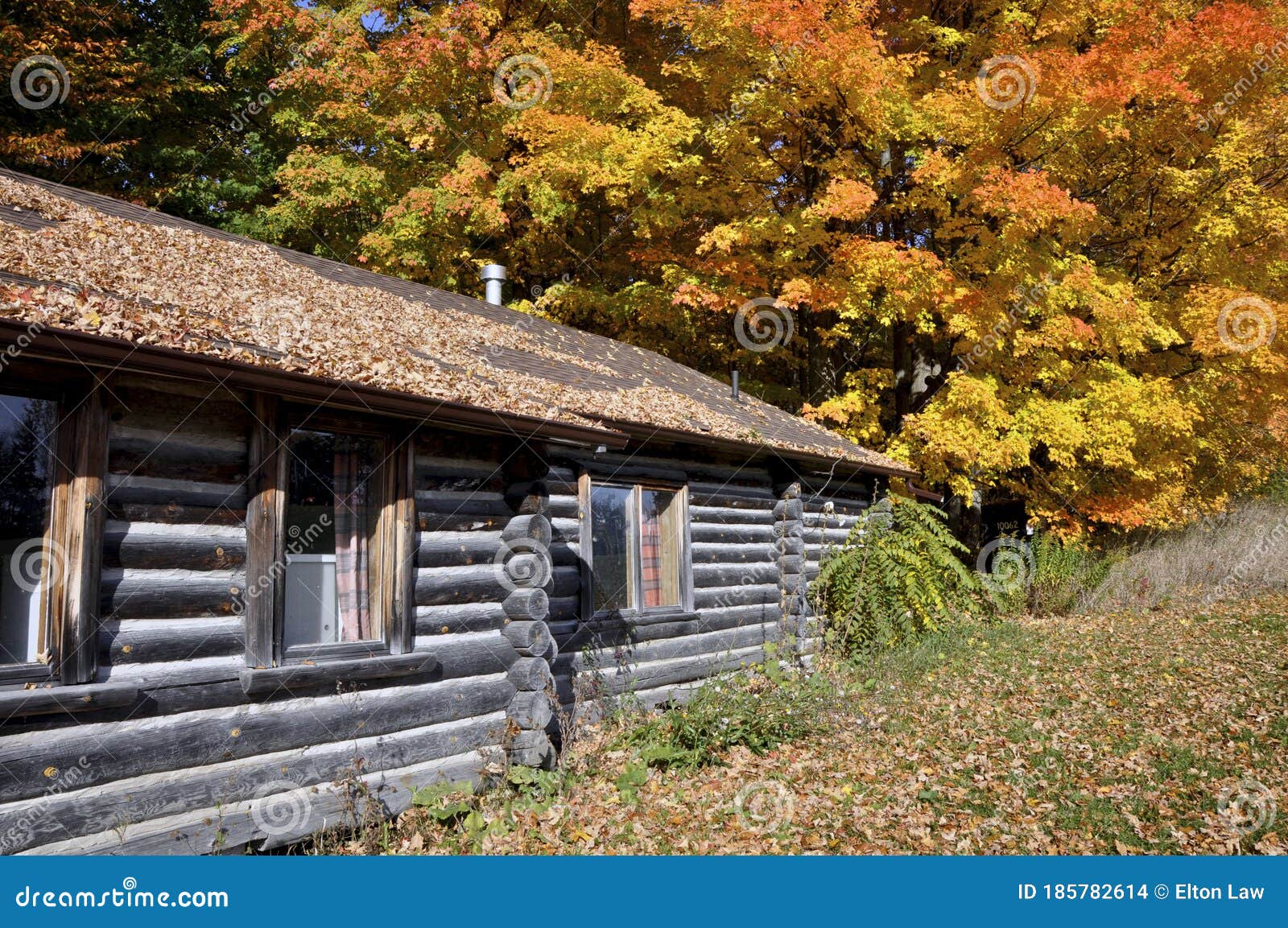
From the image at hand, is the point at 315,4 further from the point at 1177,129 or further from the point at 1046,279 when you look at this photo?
the point at 1177,129

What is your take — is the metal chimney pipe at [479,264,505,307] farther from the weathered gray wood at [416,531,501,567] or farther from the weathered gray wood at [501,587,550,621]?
the weathered gray wood at [501,587,550,621]

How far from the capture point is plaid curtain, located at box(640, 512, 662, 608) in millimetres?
10164

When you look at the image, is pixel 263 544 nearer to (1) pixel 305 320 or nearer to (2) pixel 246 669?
(2) pixel 246 669

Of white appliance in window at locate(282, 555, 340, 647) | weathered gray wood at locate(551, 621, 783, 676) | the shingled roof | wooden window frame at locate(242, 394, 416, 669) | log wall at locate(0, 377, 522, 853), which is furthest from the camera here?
weathered gray wood at locate(551, 621, 783, 676)

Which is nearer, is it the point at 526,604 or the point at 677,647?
the point at 526,604

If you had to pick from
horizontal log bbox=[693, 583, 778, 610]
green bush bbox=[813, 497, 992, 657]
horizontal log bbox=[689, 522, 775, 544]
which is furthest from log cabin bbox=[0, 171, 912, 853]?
green bush bbox=[813, 497, 992, 657]

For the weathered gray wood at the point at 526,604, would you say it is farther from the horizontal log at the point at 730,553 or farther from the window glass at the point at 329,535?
the horizontal log at the point at 730,553

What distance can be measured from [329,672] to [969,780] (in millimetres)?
5145

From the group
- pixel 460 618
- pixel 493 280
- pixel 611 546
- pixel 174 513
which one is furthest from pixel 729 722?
pixel 493 280

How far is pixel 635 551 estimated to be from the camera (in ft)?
33.1

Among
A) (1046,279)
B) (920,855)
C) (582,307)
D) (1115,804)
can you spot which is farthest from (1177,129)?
(920,855)

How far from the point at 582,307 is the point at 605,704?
34.6 ft

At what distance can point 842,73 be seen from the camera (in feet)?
46.7

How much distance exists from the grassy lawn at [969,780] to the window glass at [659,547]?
1.97 meters
